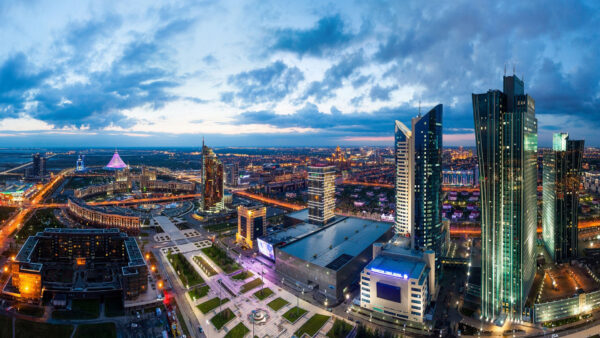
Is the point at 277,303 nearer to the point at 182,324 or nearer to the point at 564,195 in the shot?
the point at 182,324

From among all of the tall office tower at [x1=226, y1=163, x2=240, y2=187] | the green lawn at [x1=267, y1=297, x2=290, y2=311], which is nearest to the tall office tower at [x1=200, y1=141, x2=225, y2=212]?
the tall office tower at [x1=226, y1=163, x2=240, y2=187]

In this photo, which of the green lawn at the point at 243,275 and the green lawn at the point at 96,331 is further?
the green lawn at the point at 243,275

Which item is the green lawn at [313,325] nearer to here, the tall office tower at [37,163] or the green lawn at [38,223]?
the green lawn at [38,223]

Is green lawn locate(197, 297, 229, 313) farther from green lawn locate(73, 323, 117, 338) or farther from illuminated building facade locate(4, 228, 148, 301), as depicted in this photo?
green lawn locate(73, 323, 117, 338)

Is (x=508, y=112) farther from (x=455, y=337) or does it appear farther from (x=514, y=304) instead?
(x=455, y=337)

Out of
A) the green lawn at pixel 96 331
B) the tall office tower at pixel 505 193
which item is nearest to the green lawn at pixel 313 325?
the tall office tower at pixel 505 193

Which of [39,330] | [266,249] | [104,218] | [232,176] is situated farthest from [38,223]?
[232,176]
